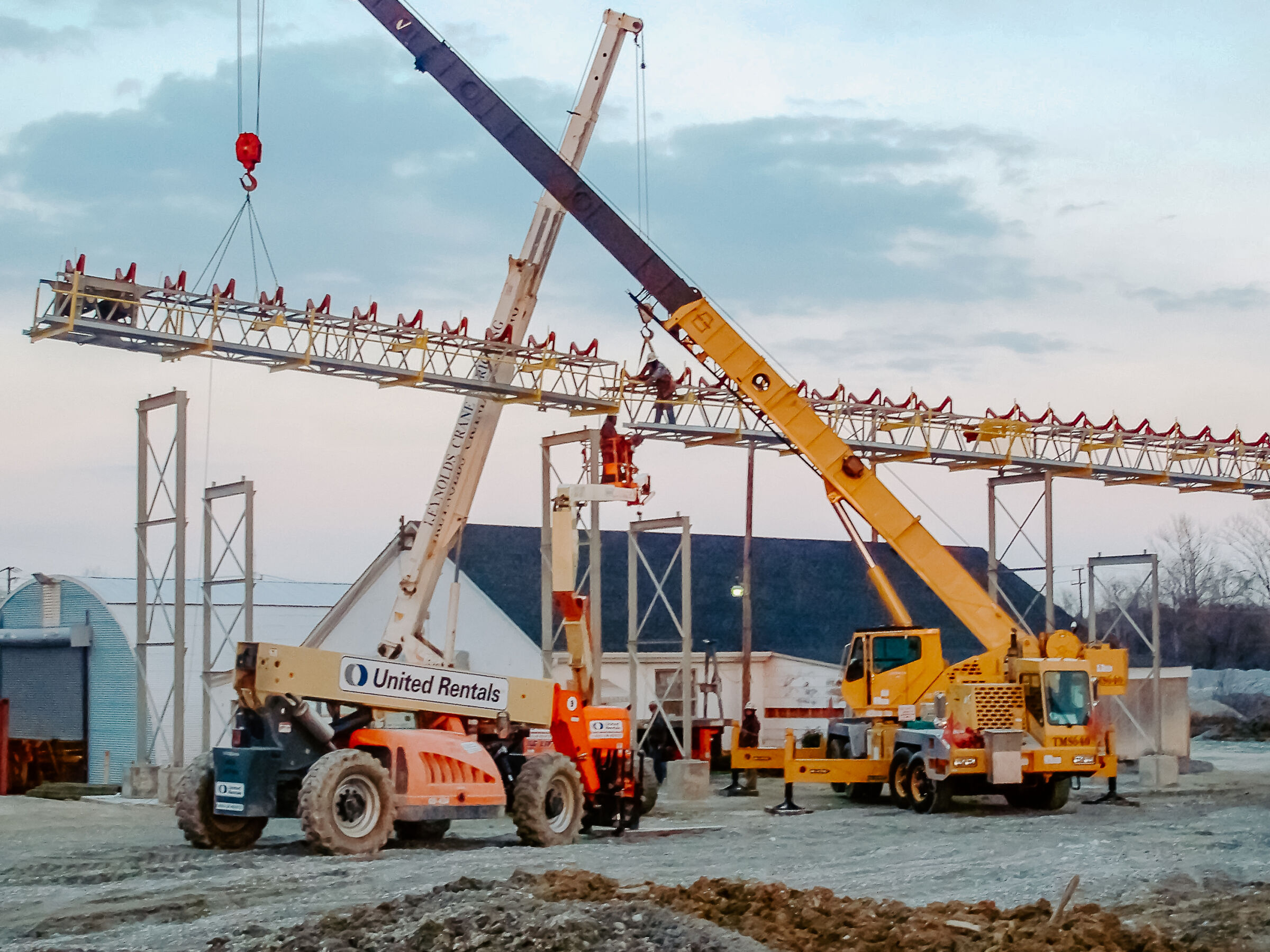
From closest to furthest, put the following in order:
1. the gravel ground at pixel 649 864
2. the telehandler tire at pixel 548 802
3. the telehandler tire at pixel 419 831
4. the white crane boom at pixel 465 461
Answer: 1. the gravel ground at pixel 649 864
2. the telehandler tire at pixel 548 802
3. the telehandler tire at pixel 419 831
4. the white crane boom at pixel 465 461

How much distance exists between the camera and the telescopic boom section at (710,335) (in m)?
25.9

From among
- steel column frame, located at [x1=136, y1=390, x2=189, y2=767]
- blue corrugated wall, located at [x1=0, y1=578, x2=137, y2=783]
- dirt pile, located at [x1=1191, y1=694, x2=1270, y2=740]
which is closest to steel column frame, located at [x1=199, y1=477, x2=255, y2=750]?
steel column frame, located at [x1=136, y1=390, x2=189, y2=767]

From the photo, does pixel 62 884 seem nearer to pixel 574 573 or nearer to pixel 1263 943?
pixel 574 573

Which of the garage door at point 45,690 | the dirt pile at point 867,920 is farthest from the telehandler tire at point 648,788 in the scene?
the garage door at point 45,690

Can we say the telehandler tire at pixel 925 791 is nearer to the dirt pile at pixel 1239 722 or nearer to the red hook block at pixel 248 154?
the red hook block at pixel 248 154

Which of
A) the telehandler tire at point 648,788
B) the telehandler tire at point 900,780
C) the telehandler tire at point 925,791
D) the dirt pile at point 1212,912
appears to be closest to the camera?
the dirt pile at point 1212,912

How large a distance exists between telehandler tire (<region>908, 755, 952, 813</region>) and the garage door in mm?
24774

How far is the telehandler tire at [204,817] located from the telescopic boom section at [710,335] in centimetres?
1160

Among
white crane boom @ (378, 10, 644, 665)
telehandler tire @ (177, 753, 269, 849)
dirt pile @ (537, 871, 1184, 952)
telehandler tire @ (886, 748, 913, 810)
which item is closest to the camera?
dirt pile @ (537, 871, 1184, 952)

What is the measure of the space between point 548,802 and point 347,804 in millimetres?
2783

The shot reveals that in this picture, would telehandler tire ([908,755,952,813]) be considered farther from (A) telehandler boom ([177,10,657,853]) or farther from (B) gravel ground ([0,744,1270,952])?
(A) telehandler boom ([177,10,657,853])

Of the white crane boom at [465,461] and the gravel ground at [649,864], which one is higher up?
the white crane boom at [465,461]

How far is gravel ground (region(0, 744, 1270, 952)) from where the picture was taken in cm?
1291

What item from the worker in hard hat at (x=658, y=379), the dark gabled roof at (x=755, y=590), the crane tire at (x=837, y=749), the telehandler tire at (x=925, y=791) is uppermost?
the worker in hard hat at (x=658, y=379)
